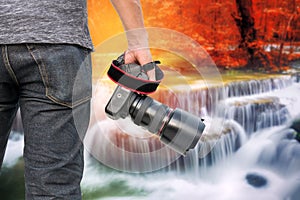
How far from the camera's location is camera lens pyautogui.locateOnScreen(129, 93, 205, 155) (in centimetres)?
81

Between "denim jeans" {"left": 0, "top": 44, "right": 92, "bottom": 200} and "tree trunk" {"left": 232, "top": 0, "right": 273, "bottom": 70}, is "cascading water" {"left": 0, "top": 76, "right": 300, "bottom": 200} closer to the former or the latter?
"tree trunk" {"left": 232, "top": 0, "right": 273, "bottom": 70}

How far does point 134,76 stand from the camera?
763 mm

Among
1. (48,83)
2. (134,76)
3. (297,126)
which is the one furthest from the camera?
(297,126)

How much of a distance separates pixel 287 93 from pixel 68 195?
4.58 feet

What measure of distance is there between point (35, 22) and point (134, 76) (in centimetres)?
22

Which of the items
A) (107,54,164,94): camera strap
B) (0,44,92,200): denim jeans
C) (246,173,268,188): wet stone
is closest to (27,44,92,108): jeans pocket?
(0,44,92,200): denim jeans

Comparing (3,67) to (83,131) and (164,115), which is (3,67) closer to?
(83,131)

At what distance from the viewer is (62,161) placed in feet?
2.12

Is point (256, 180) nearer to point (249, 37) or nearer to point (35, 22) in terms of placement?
point (249, 37)

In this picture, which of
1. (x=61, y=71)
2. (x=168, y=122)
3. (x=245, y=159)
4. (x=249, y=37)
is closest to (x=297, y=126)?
(x=245, y=159)

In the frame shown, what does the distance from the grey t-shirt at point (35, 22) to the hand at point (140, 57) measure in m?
0.17

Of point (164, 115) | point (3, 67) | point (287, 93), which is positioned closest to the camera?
point (3, 67)

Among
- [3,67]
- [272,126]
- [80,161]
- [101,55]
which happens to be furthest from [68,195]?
[272,126]

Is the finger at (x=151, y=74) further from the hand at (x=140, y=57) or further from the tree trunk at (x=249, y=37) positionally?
the tree trunk at (x=249, y=37)
